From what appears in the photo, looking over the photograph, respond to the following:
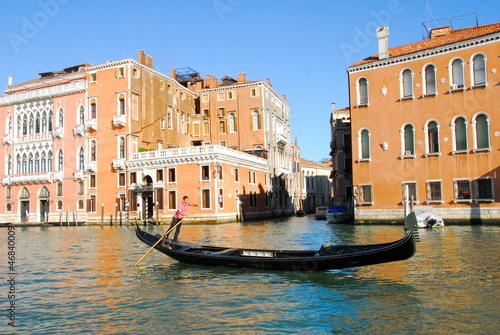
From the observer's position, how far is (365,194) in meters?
23.5

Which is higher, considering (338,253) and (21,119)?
(21,119)

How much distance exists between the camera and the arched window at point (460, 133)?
2095cm

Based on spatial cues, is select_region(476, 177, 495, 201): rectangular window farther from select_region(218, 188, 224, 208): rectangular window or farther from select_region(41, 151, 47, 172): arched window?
select_region(41, 151, 47, 172): arched window

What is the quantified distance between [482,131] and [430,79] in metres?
3.30

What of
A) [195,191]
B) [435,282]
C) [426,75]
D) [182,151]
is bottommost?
[435,282]

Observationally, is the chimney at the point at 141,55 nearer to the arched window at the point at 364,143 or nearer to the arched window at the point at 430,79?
the arched window at the point at 364,143

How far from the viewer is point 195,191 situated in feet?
104

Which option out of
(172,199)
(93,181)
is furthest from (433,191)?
(93,181)

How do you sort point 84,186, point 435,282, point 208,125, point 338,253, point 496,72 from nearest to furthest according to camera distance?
point 435,282
point 338,253
point 496,72
point 84,186
point 208,125

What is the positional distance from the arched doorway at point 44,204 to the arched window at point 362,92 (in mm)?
24828

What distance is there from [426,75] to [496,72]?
A: 9.60 ft

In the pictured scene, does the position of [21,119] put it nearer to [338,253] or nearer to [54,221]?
[54,221]

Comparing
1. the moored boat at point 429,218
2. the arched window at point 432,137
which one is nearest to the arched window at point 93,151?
the arched window at point 432,137

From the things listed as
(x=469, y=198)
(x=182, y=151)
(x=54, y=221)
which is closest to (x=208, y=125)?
(x=182, y=151)
